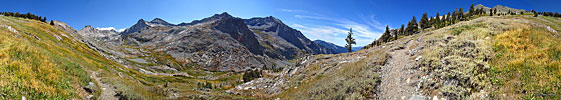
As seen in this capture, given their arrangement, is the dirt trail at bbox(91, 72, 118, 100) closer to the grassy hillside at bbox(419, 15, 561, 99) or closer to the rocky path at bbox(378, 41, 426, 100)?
the rocky path at bbox(378, 41, 426, 100)

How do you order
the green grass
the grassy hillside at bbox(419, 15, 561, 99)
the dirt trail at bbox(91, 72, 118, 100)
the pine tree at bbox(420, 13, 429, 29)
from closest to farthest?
the green grass, the grassy hillside at bbox(419, 15, 561, 99), the dirt trail at bbox(91, 72, 118, 100), the pine tree at bbox(420, 13, 429, 29)

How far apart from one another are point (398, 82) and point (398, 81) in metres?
0.26

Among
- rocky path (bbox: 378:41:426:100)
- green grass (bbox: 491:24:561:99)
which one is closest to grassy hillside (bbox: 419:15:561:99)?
green grass (bbox: 491:24:561:99)

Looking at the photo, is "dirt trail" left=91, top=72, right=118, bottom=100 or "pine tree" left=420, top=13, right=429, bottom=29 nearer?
"dirt trail" left=91, top=72, right=118, bottom=100

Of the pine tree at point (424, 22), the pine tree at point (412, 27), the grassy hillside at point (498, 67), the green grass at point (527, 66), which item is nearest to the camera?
the green grass at point (527, 66)

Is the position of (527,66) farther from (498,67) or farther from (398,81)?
(398,81)

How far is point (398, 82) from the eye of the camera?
19578mm

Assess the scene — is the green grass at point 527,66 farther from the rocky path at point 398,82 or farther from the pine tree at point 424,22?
the pine tree at point 424,22

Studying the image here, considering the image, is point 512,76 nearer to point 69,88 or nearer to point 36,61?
point 69,88

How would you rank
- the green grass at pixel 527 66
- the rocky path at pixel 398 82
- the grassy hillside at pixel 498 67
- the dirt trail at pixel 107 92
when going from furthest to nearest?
the dirt trail at pixel 107 92 < the rocky path at pixel 398 82 < the grassy hillside at pixel 498 67 < the green grass at pixel 527 66

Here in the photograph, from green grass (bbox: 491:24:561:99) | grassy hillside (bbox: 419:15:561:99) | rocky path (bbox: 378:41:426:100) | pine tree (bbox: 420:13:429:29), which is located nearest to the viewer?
green grass (bbox: 491:24:561:99)

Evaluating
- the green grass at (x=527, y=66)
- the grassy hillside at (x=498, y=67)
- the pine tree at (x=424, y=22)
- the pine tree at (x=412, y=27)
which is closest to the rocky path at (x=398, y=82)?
the grassy hillside at (x=498, y=67)

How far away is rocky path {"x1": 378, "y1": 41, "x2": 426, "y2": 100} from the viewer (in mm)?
17184

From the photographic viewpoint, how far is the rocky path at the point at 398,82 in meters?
17.2
